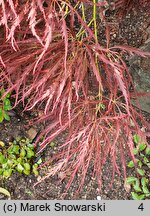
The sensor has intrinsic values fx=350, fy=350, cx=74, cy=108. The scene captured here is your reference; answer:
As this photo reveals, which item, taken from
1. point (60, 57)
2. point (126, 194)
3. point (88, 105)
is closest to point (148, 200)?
point (126, 194)

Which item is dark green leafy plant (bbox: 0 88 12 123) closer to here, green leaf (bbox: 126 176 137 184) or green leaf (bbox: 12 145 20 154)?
green leaf (bbox: 12 145 20 154)

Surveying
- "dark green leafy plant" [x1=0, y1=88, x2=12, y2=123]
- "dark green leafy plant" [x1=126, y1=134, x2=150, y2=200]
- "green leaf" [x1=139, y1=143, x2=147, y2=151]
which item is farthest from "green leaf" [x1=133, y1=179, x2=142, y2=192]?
"dark green leafy plant" [x1=0, y1=88, x2=12, y2=123]

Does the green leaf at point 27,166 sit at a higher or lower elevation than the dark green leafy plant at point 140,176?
higher

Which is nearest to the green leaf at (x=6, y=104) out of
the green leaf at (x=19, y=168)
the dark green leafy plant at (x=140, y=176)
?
the green leaf at (x=19, y=168)

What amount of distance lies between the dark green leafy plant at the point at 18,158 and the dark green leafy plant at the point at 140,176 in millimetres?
460

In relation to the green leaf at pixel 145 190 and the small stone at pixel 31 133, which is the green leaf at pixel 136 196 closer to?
the green leaf at pixel 145 190

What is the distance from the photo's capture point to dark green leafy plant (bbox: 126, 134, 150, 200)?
1.66 m

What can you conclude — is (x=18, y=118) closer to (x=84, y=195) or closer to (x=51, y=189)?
(x=51, y=189)

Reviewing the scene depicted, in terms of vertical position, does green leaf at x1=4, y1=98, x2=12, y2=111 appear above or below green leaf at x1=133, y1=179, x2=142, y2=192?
above

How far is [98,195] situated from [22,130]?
488 millimetres

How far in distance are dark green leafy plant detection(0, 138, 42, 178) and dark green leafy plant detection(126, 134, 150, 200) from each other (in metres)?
0.46

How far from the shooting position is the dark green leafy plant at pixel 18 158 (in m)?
1.66

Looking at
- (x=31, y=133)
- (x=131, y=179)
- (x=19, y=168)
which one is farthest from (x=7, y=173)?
(x=131, y=179)

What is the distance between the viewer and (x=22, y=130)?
174cm
